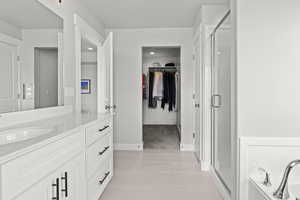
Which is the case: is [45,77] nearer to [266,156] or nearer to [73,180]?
[73,180]

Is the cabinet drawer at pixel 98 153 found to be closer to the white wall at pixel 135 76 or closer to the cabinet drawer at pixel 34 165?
the cabinet drawer at pixel 34 165

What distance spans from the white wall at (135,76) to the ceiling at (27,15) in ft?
8.02

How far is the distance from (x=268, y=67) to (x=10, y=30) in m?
2.04

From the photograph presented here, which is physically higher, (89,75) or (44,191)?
(89,75)

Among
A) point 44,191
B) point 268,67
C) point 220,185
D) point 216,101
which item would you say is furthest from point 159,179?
point 44,191

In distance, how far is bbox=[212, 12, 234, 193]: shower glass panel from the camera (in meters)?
2.77

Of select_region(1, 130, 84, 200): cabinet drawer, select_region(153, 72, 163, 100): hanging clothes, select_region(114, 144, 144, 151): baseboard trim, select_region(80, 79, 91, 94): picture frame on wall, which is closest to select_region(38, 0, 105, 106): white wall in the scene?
select_region(80, 79, 91, 94): picture frame on wall

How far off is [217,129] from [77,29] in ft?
7.44

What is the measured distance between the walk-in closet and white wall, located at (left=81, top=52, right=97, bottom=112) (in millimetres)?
1941

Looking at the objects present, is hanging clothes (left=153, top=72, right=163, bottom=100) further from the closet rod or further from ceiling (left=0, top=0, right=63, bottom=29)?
ceiling (left=0, top=0, right=63, bottom=29)

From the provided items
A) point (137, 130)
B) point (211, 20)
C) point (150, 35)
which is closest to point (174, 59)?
point (150, 35)

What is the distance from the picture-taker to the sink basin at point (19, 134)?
1570 mm

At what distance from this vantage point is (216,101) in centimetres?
337

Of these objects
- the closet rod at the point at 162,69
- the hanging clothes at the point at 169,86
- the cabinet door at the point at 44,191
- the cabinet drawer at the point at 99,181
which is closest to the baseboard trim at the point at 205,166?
the cabinet drawer at the point at 99,181
